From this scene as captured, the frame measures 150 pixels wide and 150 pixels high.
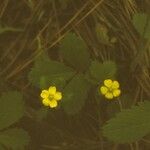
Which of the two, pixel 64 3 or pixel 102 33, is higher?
pixel 64 3

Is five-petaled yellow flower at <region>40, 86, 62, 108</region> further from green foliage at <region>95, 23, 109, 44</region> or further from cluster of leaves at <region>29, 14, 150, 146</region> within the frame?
green foliage at <region>95, 23, 109, 44</region>

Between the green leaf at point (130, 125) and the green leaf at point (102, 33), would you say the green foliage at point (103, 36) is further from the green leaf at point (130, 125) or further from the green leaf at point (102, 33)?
the green leaf at point (130, 125)

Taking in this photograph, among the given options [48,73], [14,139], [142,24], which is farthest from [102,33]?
[14,139]

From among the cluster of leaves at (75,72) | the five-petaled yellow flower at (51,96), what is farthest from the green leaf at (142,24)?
the five-petaled yellow flower at (51,96)

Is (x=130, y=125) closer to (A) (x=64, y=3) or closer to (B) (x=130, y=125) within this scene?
(B) (x=130, y=125)

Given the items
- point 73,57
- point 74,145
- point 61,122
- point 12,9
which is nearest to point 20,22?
point 12,9
